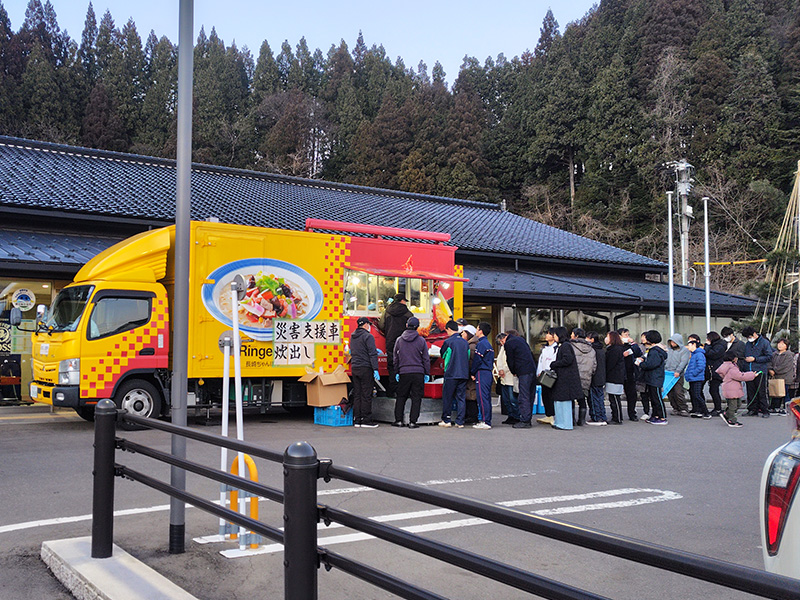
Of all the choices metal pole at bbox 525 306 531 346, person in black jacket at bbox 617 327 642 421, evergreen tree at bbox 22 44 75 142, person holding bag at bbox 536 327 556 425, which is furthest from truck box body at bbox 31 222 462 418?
evergreen tree at bbox 22 44 75 142

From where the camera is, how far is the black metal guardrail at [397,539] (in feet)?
5.53

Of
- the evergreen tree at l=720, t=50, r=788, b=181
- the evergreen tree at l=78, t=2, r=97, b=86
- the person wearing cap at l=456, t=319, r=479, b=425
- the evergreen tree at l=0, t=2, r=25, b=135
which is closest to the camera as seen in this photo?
the person wearing cap at l=456, t=319, r=479, b=425

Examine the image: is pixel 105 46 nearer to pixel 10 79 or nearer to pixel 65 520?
pixel 10 79

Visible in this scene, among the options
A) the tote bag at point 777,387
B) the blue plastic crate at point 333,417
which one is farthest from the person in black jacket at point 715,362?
the blue plastic crate at point 333,417

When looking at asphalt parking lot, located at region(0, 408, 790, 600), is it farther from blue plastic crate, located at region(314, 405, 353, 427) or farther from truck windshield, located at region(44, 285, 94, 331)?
truck windshield, located at region(44, 285, 94, 331)

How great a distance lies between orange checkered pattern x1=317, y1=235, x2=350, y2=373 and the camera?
13164mm

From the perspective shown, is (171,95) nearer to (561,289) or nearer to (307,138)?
(307,138)

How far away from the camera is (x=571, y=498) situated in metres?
7.05

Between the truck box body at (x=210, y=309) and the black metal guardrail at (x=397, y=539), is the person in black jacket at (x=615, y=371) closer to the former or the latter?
the truck box body at (x=210, y=309)

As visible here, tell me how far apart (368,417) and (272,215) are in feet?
30.9

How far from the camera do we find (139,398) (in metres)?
A: 11.5

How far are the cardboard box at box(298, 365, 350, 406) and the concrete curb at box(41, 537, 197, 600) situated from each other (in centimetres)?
782

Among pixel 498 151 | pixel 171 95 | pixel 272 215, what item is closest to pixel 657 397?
pixel 272 215

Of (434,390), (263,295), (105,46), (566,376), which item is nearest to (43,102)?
(105,46)
